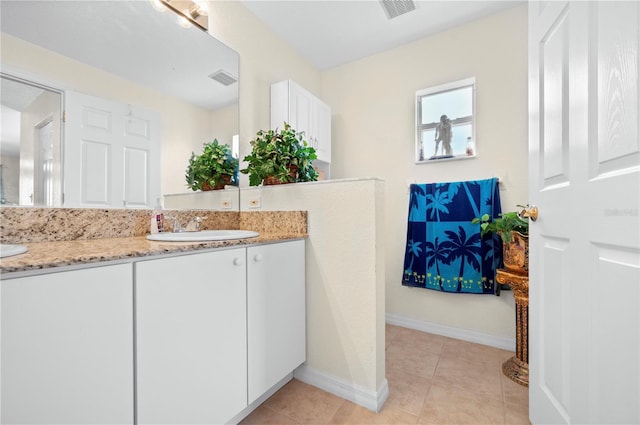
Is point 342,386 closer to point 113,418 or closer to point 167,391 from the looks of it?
point 167,391

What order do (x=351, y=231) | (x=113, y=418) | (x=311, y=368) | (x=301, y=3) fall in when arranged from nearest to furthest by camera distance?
(x=113, y=418)
(x=351, y=231)
(x=311, y=368)
(x=301, y=3)

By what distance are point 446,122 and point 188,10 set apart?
6.66ft

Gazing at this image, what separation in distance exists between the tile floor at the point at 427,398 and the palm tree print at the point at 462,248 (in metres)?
0.60

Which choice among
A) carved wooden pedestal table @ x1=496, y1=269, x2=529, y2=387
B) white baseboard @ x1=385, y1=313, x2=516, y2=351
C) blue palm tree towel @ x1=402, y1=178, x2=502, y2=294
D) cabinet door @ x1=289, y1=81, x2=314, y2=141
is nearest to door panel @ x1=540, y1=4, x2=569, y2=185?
carved wooden pedestal table @ x1=496, y1=269, x2=529, y2=387

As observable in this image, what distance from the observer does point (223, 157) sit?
1829 mm

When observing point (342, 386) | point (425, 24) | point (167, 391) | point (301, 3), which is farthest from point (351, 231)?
point (425, 24)

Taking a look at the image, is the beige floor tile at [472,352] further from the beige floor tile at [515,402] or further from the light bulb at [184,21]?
the light bulb at [184,21]

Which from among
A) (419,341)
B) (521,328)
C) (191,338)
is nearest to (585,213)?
(521,328)

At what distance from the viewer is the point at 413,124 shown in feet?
7.86

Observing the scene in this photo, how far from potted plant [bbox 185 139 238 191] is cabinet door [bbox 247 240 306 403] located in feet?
2.46

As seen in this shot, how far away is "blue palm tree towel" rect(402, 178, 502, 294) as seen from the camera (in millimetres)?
2014

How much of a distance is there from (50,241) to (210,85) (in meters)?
1.23

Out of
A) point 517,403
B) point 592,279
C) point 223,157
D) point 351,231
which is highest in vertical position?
point 223,157

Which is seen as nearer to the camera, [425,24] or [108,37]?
[108,37]
